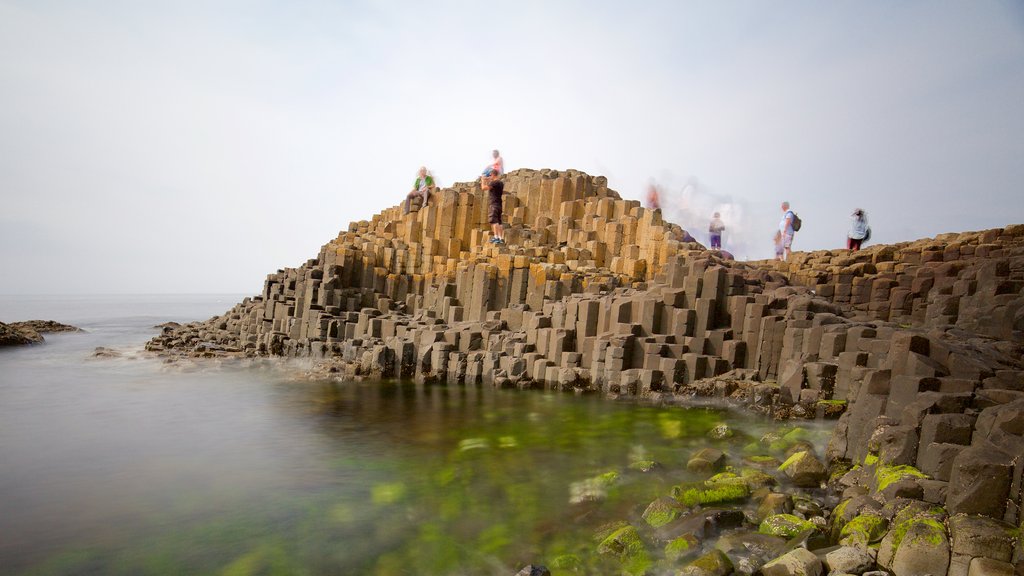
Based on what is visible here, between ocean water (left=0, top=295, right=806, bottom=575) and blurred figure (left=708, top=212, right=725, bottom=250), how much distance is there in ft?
37.3

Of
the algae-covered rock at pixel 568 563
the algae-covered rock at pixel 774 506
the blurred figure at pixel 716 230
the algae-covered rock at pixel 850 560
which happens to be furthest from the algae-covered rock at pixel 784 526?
the blurred figure at pixel 716 230

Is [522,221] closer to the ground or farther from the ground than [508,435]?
farther from the ground

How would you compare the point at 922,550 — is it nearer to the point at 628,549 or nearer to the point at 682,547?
the point at 682,547

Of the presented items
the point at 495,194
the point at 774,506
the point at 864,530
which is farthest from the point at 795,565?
the point at 495,194

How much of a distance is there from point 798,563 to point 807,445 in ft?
11.5

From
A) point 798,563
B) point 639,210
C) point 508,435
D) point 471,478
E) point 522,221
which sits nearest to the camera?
point 798,563

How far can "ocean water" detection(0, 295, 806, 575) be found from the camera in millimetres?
5594

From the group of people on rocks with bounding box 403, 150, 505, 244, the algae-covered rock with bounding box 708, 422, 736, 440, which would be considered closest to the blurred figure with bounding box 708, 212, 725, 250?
the group of people on rocks with bounding box 403, 150, 505, 244

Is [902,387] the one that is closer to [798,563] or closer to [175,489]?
[798,563]

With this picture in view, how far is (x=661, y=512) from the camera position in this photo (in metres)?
5.82

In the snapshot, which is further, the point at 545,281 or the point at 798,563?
the point at 545,281

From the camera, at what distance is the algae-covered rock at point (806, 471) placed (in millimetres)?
6434

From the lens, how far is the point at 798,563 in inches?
173

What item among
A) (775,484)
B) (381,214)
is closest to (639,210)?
(381,214)
